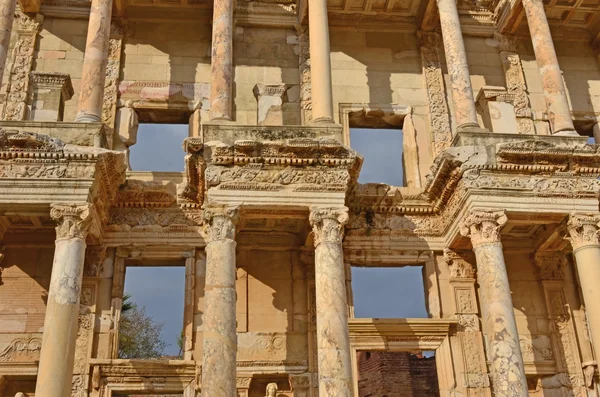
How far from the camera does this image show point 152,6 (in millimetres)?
18672

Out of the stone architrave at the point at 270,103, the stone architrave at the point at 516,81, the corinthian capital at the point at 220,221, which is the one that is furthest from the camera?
the stone architrave at the point at 516,81

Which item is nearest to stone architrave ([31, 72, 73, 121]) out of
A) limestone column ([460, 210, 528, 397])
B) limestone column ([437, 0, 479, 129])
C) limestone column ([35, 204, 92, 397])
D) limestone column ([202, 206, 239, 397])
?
limestone column ([35, 204, 92, 397])

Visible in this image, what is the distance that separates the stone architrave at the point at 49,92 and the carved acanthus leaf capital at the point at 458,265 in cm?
971

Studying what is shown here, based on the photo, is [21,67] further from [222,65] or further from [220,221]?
[220,221]

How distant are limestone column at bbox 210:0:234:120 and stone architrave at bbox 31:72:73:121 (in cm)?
370

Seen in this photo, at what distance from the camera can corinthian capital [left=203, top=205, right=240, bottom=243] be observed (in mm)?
13414

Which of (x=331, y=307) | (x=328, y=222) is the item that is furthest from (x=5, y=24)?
(x=331, y=307)

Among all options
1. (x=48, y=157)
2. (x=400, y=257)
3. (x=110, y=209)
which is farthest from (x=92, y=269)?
(x=400, y=257)

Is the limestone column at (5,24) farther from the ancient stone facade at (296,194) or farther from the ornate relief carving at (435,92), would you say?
the ornate relief carving at (435,92)

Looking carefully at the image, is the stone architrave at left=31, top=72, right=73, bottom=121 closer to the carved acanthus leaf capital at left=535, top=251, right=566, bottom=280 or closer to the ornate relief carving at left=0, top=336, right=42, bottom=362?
the ornate relief carving at left=0, top=336, right=42, bottom=362

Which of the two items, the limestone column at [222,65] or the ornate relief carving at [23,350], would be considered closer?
the ornate relief carving at [23,350]

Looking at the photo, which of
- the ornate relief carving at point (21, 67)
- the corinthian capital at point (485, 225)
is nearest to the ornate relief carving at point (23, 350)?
the ornate relief carving at point (21, 67)

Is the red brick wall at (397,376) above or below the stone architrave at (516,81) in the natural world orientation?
below

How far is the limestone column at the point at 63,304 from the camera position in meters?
12.1
